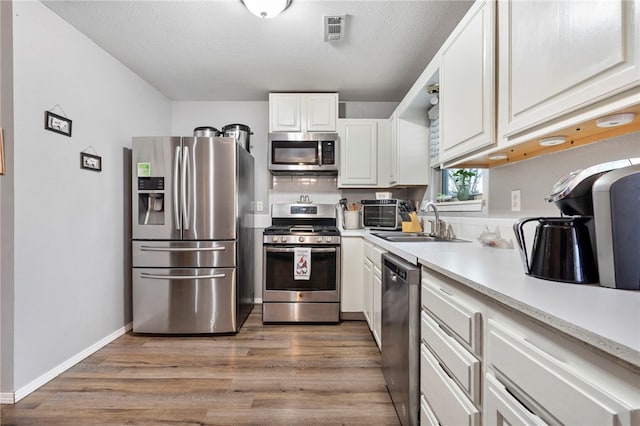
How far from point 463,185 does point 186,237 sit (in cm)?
225

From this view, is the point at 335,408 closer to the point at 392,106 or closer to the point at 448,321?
the point at 448,321

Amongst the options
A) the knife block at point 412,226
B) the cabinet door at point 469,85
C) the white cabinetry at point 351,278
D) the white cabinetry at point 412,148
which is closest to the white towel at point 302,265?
the white cabinetry at point 351,278

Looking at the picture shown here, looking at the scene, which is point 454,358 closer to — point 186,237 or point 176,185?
point 186,237

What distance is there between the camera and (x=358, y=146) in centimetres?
309

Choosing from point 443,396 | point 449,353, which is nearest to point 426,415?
point 443,396

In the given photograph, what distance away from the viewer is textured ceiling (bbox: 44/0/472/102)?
1.85 metres

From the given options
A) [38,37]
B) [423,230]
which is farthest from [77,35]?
[423,230]

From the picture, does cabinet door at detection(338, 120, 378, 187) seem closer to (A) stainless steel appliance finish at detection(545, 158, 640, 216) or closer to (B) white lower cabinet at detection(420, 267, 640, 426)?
(B) white lower cabinet at detection(420, 267, 640, 426)

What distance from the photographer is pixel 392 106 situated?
344 centimetres

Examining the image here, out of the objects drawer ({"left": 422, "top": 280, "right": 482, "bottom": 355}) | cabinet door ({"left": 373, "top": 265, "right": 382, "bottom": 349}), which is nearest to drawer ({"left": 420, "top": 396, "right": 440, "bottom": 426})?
drawer ({"left": 422, "top": 280, "right": 482, "bottom": 355})

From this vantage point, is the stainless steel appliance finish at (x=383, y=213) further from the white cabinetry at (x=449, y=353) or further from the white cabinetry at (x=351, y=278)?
the white cabinetry at (x=449, y=353)

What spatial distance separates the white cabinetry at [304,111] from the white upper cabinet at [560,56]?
1991mm

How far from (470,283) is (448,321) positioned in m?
0.23

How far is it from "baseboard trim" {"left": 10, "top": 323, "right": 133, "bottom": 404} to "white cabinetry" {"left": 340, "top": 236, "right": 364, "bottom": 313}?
194 centimetres
